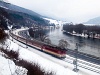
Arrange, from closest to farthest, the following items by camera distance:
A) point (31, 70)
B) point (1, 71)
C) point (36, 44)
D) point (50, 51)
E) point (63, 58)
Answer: point (1, 71)
point (31, 70)
point (63, 58)
point (50, 51)
point (36, 44)

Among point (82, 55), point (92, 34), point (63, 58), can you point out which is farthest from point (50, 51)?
point (92, 34)

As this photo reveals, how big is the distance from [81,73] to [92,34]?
8267 centimetres

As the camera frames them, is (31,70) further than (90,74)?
No

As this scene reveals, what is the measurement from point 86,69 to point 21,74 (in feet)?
69.5

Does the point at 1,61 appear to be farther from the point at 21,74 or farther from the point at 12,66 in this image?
the point at 21,74

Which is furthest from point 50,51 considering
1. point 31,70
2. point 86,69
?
point 31,70

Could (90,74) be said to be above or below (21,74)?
below

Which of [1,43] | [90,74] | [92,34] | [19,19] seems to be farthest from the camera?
[19,19]

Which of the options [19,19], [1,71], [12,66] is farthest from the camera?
[19,19]

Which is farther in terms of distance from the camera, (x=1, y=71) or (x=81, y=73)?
(x=81, y=73)

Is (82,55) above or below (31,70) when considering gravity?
below

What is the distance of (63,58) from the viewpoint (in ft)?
116

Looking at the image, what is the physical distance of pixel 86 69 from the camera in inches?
1081

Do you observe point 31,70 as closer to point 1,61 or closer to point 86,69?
point 1,61
